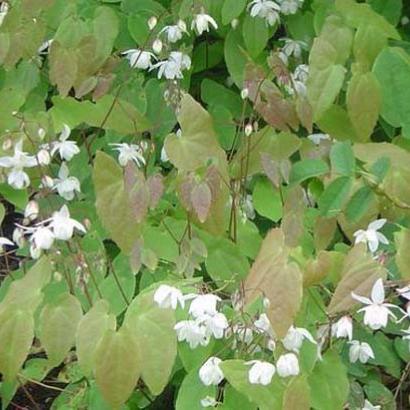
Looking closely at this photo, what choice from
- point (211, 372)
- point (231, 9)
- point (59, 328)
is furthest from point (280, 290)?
point (231, 9)

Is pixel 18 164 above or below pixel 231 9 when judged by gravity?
below

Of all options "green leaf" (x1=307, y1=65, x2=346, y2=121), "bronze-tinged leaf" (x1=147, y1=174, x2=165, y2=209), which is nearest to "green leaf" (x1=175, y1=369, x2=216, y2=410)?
"bronze-tinged leaf" (x1=147, y1=174, x2=165, y2=209)

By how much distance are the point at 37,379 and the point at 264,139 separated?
69 centimetres

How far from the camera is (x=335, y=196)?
5.59 ft

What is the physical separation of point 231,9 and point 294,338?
0.88 meters

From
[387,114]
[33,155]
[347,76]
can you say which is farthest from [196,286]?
[347,76]

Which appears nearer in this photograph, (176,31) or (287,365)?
(287,365)

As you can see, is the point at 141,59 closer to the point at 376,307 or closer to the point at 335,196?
the point at 335,196

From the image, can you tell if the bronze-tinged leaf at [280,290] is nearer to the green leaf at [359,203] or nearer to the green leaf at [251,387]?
the green leaf at [251,387]

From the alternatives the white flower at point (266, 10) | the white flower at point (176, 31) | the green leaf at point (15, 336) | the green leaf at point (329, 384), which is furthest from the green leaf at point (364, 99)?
the green leaf at point (15, 336)

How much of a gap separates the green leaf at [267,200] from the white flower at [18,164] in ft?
1.57

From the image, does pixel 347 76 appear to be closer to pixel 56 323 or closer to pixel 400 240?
pixel 400 240

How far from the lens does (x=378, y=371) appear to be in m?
1.89

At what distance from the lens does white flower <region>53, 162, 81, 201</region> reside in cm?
187
